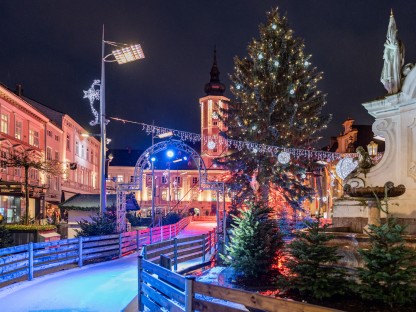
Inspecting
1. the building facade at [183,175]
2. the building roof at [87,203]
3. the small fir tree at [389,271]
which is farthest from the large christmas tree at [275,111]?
the building facade at [183,175]

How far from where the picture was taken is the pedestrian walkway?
10.5m

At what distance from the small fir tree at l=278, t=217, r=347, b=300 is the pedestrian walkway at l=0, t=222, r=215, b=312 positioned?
143 inches

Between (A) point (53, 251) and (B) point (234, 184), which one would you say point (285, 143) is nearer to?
(B) point (234, 184)

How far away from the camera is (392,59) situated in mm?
14070

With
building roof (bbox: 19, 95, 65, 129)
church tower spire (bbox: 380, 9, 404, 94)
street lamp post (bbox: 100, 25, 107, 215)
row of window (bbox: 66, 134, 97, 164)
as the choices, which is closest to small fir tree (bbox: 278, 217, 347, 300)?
church tower spire (bbox: 380, 9, 404, 94)

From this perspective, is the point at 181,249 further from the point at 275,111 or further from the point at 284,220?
the point at 275,111

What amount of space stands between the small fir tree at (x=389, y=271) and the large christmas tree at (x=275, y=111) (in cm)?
2563

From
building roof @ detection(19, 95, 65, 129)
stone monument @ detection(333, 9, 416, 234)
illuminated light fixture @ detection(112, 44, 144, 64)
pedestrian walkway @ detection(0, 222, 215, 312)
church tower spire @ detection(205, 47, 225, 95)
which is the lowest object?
pedestrian walkway @ detection(0, 222, 215, 312)

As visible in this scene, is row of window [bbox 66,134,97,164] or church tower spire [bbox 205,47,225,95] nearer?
row of window [bbox 66,134,97,164]

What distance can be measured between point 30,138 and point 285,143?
83.9ft

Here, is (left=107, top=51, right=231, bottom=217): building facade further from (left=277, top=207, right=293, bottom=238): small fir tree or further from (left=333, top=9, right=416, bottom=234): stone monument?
(left=333, top=9, right=416, bottom=234): stone monument

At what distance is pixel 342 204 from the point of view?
1366cm

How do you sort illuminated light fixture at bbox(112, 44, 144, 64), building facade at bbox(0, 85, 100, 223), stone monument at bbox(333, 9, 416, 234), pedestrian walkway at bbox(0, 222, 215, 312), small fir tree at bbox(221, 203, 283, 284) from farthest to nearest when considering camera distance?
building facade at bbox(0, 85, 100, 223)
illuminated light fixture at bbox(112, 44, 144, 64)
stone monument at bbox(333, 9, 416, 234)
small fir tree at bbox(221, 203, 283, 284)
pedestrian walkway at bbox(0, 222, 215, 312)

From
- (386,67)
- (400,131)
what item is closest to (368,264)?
(400,131)
